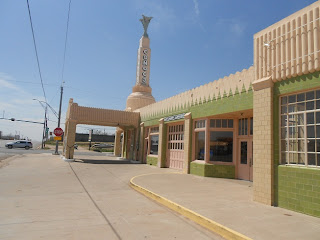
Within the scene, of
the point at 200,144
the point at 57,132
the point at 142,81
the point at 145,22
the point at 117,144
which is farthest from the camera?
the point at 145,22

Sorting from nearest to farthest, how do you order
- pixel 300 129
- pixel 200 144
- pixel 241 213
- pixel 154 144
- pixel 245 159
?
pixel 241 213 → pixel 300 129 → pixel 245 159 → pixel 200 144 → pixel 154 144

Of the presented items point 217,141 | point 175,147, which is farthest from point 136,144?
point 217,141

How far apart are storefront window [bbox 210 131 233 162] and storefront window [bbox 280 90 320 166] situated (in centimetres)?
566

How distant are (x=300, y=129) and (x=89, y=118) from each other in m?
18.7

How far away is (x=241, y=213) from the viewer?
6.35 m

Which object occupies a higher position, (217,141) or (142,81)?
(142,81)

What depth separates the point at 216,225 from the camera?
17.5ft

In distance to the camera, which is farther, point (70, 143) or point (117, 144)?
point (117, 144)

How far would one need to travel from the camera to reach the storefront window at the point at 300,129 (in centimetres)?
678

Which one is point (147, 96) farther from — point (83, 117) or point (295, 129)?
point (295, 129)

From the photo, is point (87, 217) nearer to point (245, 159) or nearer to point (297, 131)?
point (297, 131)

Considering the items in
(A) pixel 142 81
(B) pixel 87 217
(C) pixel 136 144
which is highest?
(A) pixel 142 81

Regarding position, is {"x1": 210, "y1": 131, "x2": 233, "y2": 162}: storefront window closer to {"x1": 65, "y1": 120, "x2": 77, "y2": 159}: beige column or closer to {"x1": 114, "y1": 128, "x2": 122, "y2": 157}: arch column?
{"x1": 65, "y1": 120, "x2": 77, "y2": 159}: beige column

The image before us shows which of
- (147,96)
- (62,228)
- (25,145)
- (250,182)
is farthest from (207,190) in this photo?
(25,145)
